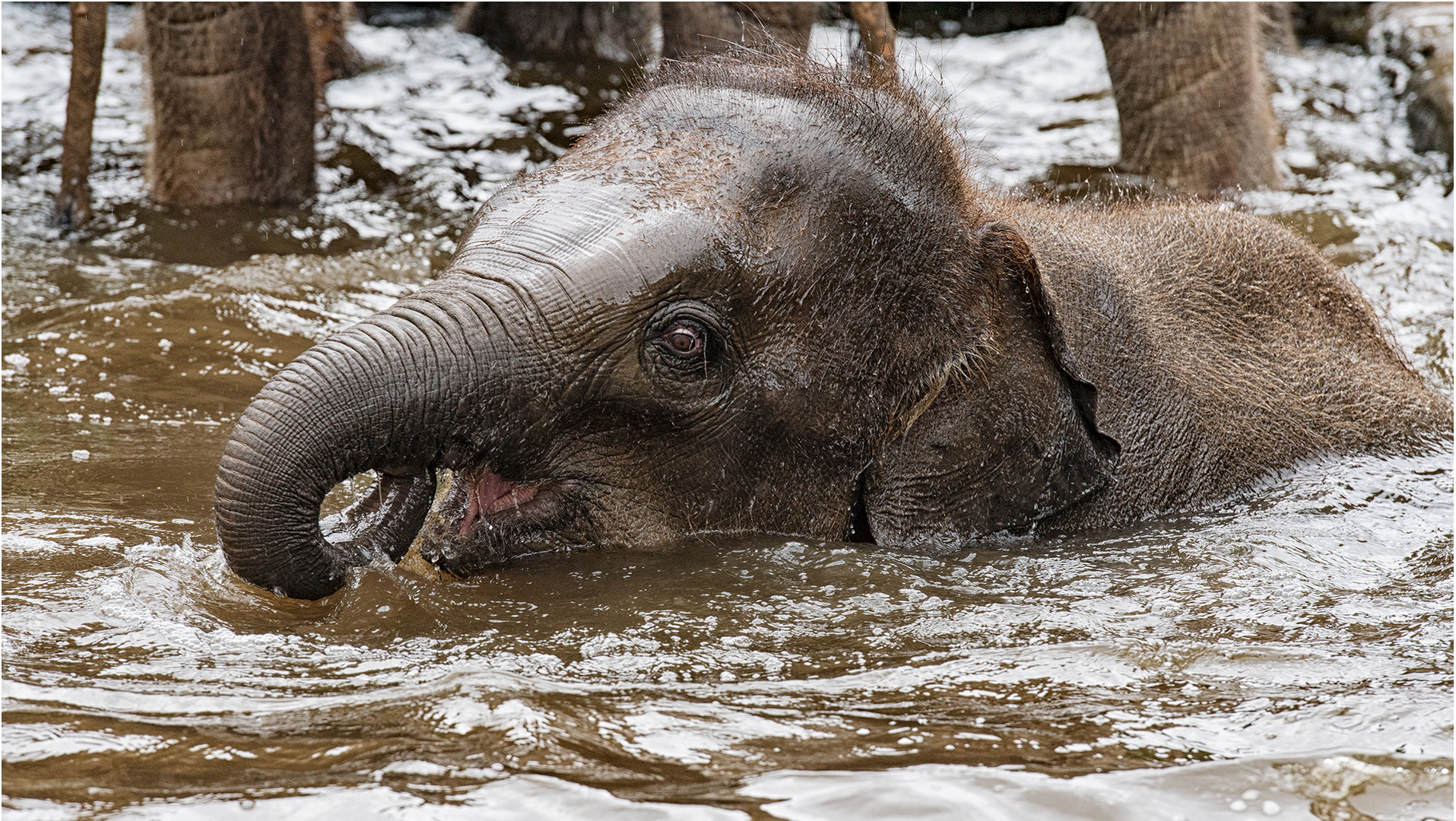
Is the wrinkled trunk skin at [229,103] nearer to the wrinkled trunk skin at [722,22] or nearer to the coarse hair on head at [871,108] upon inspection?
the wrinkled trunk skin at [722,22]

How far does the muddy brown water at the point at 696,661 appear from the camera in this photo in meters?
2.82

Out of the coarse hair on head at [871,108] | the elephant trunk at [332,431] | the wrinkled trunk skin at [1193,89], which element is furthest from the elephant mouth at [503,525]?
→ the wrinkled trunk skin at [1193,89]

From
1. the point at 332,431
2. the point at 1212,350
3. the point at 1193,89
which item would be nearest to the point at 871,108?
the point at 1212,350

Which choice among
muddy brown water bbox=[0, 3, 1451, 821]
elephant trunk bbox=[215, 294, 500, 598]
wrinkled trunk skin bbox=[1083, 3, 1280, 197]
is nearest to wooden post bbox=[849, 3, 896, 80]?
wrinkled trunk skin bbox=[1083, 3, 1280, 197]

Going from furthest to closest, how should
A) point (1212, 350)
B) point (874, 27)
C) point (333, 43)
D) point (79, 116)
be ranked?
point (333, 43) → point (79, 116) → point (874, 27) → point (1212, 350)

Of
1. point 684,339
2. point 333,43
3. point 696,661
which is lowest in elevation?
point 696,661

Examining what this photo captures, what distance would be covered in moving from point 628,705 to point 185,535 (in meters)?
1.51

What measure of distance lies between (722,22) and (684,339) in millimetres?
4111

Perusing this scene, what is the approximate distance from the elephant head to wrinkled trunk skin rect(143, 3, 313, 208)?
3953 mm

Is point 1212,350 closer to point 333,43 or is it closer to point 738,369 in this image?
point 738,369

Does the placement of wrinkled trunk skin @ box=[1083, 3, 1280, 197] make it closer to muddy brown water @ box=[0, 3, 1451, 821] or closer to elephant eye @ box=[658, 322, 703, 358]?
muddy brown water @ box=[0, 3, 1451, 821]

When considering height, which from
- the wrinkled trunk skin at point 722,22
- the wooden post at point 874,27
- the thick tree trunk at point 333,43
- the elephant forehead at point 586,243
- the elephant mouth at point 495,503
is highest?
the wooden post at point 874,27

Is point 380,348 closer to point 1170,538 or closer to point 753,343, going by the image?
point 753,343

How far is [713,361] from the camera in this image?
3801 mm
